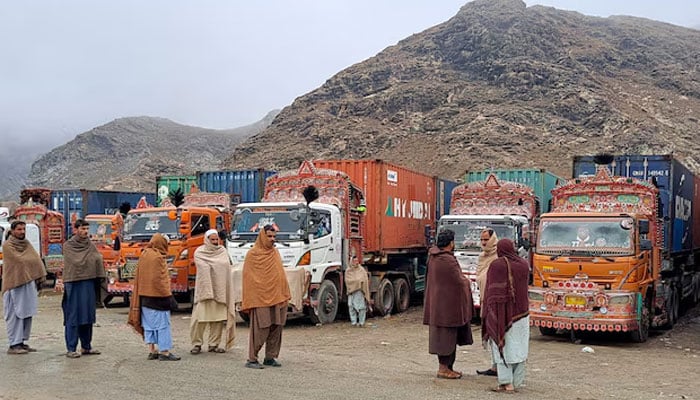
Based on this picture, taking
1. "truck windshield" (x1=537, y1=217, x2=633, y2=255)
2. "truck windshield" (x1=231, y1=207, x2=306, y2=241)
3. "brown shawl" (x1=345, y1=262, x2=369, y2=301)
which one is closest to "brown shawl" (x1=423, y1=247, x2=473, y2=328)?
"truck windshield" (x1=537, y1=217, x2=633, y2=255)

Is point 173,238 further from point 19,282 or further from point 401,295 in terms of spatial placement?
point 19,282

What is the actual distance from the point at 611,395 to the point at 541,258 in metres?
4.36

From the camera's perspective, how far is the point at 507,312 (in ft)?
23.6

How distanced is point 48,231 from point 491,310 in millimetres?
18501

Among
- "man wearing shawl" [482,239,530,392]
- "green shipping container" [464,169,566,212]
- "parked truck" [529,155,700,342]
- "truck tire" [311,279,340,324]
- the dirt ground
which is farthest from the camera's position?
"green shipping container" [464,169,566,212]

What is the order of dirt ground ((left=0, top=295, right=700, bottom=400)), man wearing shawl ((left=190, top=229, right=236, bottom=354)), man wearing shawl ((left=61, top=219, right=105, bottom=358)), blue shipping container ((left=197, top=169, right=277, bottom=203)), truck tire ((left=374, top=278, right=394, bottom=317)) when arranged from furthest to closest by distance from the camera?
1. blue shipping container ((left=197, top=169, right=277, bottom=203))
2. truck tire ((left=374, top=278, right=394, bottom=317))
3. man wearing shawl ((left=190, top=229, right=236, bottom=354))
4. man wearing shawl ((left=61, top=219, right=105, bottom=358))
5. dirt ground ((left=0, top=295, right=700, bottom=400))

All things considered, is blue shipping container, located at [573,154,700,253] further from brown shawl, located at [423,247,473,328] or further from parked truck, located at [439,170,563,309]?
brown shawl, located at [423,247,473,328]

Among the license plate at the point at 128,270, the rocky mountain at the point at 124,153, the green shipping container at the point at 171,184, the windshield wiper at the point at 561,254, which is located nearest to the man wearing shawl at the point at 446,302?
the windshield wiper at the point at 561,254

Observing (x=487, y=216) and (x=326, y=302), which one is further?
(x=487, y=216)

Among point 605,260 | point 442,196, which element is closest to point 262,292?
point 605,260

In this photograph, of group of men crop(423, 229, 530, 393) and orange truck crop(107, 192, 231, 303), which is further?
orange truck crop(107, 192, 231, 303)

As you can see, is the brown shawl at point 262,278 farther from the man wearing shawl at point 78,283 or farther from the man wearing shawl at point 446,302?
the man wearing shawl at point 78,283

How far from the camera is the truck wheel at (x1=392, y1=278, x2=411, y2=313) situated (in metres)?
16.5

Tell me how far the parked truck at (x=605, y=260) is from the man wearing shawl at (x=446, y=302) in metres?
4.16
